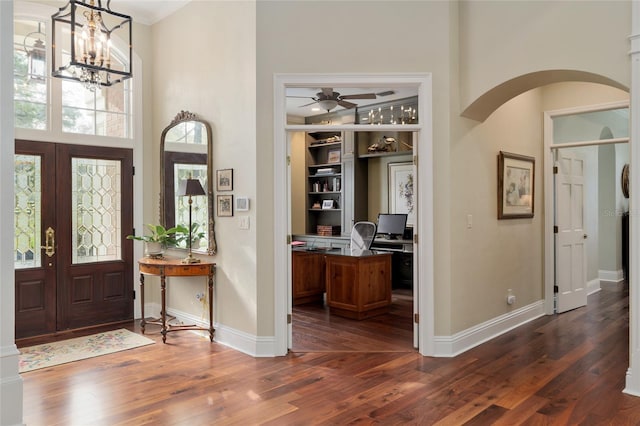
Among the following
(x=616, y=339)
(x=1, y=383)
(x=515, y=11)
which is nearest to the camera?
(x=1, y=383)

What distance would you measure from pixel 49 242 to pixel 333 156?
197 inches

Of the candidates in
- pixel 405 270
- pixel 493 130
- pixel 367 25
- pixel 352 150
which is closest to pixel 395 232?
pixel 405 270

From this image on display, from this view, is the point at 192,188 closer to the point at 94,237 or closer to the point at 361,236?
the point at 94,237

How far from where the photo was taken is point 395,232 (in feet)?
24.4

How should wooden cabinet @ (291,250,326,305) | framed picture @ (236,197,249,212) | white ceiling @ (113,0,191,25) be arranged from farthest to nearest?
wooden cabinet @ (291,250,326,305) < white ceiling @ (113,0,191,25) < framed picture @ (236,197,249,212)

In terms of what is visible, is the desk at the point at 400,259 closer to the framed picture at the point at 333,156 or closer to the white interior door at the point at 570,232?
the framed picture at the point at 333,156

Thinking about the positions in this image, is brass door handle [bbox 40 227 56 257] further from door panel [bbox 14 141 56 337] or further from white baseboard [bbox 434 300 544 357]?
white baseboard [bbox 434 300 544 357]

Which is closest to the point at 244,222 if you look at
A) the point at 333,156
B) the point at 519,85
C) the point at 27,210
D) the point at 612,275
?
the point at 27,210

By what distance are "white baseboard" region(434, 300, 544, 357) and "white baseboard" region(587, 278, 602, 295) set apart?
6.70 feet

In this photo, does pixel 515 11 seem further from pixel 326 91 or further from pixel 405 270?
pixel 405 270

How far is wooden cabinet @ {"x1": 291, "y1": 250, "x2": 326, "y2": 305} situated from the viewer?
247 inches

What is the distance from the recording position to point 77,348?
441 centimetres

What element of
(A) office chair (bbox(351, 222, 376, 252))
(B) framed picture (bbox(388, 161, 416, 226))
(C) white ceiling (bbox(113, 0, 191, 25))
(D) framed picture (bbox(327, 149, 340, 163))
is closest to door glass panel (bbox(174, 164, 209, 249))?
(C) white ceiling (bbox(113, 0, 191, 25))

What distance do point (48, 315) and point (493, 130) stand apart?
17.1 ft
